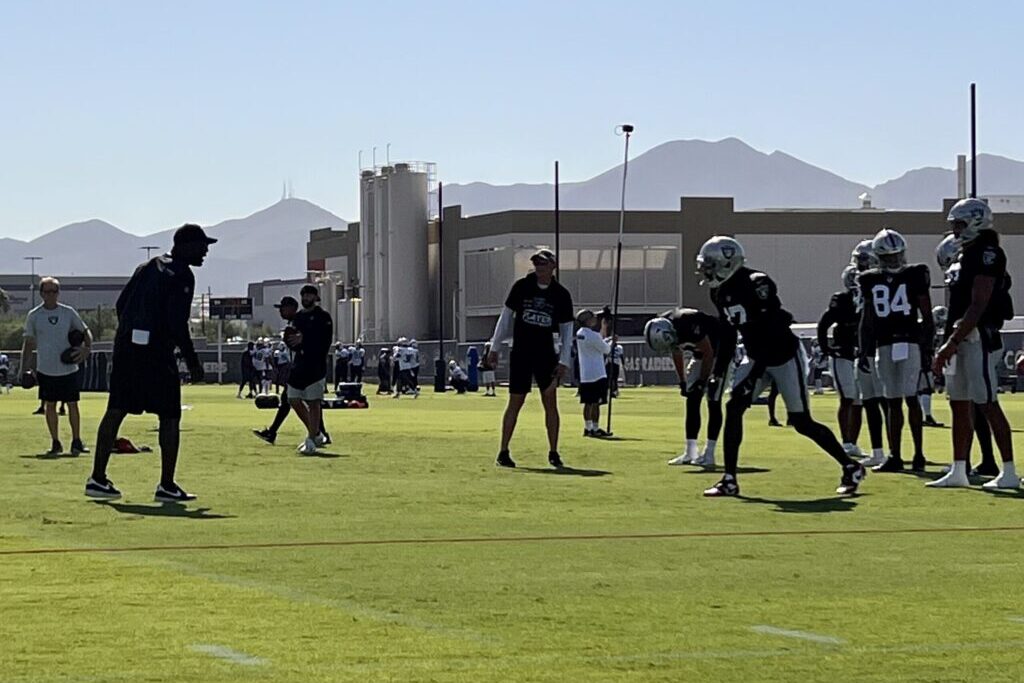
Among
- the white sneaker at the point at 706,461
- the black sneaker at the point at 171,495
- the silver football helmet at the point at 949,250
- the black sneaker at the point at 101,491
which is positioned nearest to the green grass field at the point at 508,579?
the black sneaker at the point at 101,491

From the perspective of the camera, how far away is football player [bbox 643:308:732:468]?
17.4 m

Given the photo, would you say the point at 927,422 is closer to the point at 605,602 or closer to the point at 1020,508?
the point at 1020,508

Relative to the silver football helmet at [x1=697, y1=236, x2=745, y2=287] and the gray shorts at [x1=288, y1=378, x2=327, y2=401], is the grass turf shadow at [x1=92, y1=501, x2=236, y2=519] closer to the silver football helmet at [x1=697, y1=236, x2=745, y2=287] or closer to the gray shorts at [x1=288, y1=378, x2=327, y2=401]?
the silver football helmet at [x1=697, y1=236, x2=745, y2=287]

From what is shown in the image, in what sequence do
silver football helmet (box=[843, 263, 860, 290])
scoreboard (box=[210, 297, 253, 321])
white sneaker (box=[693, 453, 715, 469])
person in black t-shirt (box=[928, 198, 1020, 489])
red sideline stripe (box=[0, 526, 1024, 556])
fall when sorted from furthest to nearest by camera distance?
scoreboard (box=[210, 297, 253, 321])
silver football helmet (box=[843, 263, 860, 290])
white sneaker (box=[693, 453, 715, 469])
person in black t-shirt (box=[928, 198, 1020, 489])
red sideline stripe (box=[0, 526, 1024, 556])

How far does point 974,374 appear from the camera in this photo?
1492 centimetres

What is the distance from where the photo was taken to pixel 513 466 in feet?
59.8

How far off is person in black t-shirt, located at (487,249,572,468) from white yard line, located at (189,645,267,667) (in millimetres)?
10907

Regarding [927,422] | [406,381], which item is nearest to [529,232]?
[406,381]

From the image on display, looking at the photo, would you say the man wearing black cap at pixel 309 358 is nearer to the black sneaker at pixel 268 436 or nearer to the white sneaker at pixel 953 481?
the black sneaker at pixel 268 436

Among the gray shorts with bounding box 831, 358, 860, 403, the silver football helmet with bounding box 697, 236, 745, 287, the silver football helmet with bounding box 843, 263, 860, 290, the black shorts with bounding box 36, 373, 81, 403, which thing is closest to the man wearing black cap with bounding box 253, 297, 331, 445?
the black shorts with bounding box 36, 373, 81, 403

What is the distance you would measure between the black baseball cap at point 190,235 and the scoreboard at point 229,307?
72.7 m

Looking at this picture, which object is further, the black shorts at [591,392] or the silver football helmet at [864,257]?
the black shorts at [591,392]

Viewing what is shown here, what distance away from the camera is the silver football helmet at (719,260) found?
14656 mm

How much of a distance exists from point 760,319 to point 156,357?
173 inches
